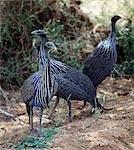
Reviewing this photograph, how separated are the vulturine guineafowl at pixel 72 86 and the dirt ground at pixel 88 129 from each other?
12.4 inches

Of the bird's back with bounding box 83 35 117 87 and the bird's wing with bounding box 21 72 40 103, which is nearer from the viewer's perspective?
the bird's wing with bounding box 21 72 40 103

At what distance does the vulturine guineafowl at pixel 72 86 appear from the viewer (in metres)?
6.74

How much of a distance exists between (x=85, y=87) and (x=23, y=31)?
10.4ft

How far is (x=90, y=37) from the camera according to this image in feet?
34.7

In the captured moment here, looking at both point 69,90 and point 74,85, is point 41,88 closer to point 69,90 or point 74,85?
point 69,90

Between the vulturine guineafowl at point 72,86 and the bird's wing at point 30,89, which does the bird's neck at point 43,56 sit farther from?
the vulturine guineafowl at point 72,86

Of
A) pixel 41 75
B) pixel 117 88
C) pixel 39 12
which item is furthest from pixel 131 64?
pixel 41 75

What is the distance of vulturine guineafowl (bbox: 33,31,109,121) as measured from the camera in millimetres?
6742

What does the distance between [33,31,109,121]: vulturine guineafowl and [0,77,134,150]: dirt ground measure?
0.31 m

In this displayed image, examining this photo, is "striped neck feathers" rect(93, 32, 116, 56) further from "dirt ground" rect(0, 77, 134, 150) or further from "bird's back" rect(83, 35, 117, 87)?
"dirt ground" rect(0, 77, 134, 150)

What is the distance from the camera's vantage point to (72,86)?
269 inches

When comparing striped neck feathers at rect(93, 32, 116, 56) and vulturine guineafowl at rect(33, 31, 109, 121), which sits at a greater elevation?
striped neck feathers at rect(93, 32, 116, 56)

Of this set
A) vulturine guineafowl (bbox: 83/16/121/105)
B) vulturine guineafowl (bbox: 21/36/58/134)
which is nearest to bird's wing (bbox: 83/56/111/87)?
vulturine guineafowl (bbox: 83/16/121/105)

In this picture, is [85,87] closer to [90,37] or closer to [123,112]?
[123,112]
